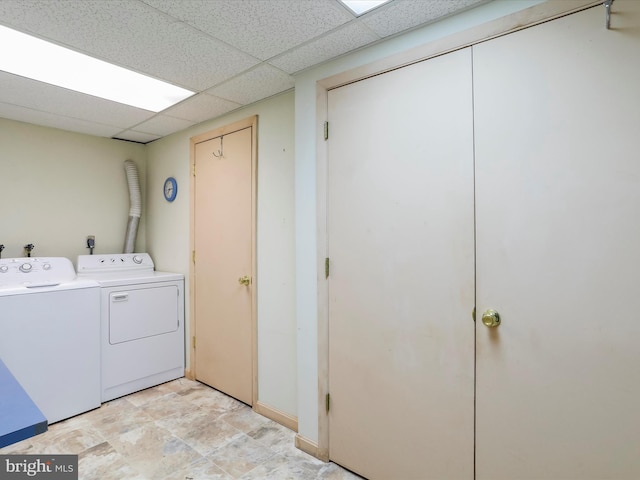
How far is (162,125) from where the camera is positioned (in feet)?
10.6

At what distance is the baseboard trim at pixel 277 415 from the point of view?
2413 millimetres

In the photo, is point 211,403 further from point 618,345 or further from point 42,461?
point 618,345

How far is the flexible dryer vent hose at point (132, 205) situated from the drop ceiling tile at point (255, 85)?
1812 mm

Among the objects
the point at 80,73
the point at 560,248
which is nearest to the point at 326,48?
the point at 560,248

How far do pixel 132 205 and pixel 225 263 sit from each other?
5.29 ft

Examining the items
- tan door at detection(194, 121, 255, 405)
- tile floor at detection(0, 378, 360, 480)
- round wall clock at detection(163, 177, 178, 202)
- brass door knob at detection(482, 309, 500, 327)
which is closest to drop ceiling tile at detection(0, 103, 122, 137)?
round wall clock at detection(163, 177, 178, 202)

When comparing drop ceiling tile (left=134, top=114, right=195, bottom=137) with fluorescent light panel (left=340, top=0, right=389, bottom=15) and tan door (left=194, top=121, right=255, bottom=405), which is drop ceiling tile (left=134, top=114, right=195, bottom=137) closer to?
tan door (left=194, top=121, right=255, bottom=405)

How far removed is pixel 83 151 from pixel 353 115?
10.1ft

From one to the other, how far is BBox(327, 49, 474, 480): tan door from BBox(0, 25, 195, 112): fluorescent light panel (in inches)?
56.6

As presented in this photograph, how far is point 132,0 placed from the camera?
1.49 meters

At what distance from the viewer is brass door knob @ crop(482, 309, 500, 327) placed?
58.2 inches

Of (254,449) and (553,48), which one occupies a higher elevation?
(553,48)

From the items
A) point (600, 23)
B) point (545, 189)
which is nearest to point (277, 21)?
point (600, 23)

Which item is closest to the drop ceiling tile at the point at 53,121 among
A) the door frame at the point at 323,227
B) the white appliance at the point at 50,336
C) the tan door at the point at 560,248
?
the white appliance at the point at 50,336
